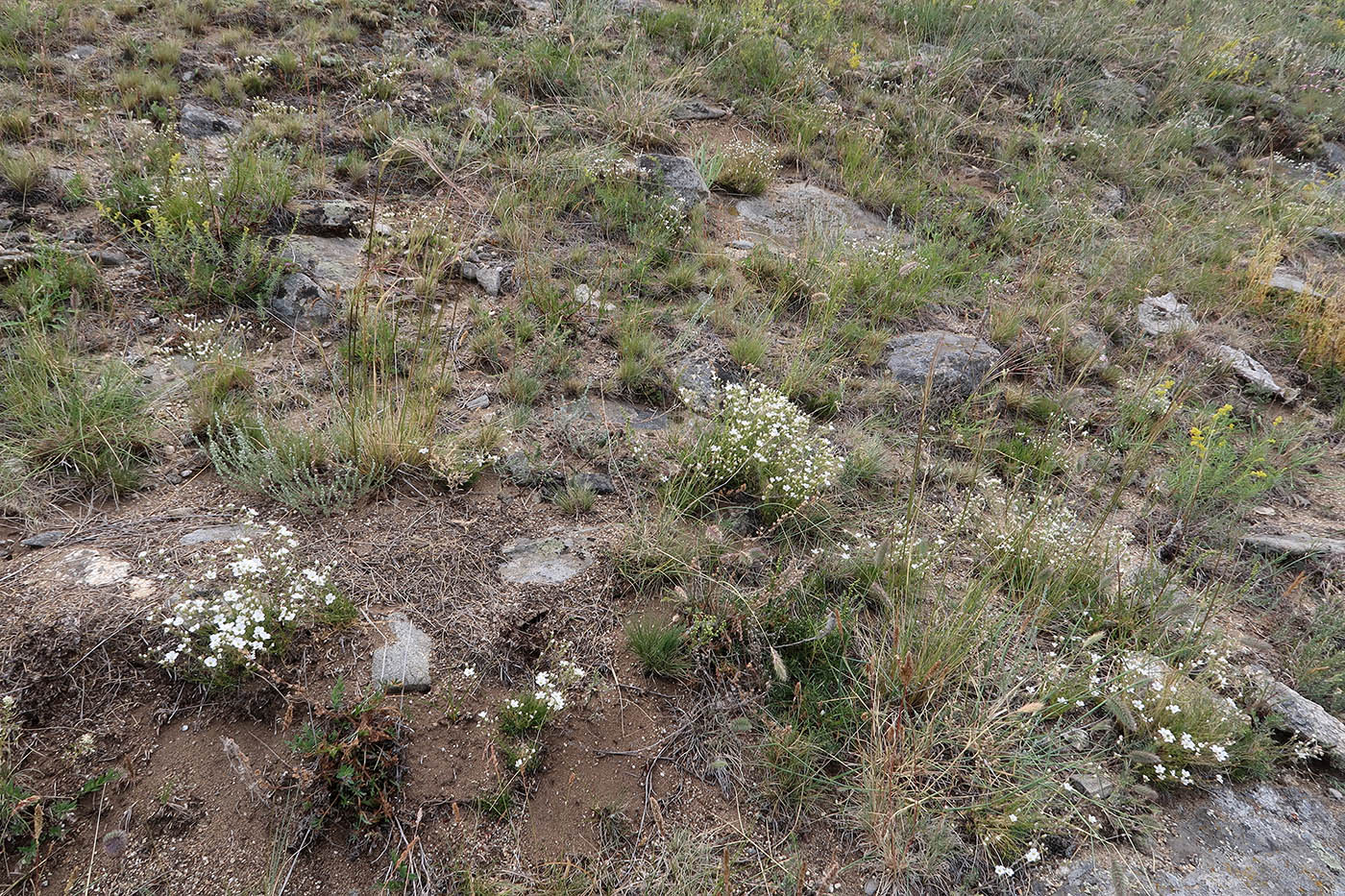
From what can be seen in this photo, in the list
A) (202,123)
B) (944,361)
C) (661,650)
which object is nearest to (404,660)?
(661,650)

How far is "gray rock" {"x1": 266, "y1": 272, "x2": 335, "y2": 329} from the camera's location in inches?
173

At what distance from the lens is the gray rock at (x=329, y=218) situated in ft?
16.5

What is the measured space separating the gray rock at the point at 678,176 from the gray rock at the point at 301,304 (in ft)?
9.16

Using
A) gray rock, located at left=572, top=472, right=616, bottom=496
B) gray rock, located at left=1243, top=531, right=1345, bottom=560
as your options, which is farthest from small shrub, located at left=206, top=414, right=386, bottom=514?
gray rock, located at left=1243, top=531, right=1345, bottom=560

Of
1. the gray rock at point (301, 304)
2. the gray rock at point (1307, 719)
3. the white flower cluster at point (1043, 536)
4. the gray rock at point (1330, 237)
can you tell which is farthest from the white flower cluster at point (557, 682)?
the gray rock at point (1330, 237)

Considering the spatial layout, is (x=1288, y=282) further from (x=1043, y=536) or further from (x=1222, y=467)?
(x=1043, y=536)

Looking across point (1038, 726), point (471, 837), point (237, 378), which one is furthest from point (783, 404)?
point (237, 378)

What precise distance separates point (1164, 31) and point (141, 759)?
1254 centimetres

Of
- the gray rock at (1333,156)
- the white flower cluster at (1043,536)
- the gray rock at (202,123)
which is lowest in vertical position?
the white flower cluster at (1043,536)

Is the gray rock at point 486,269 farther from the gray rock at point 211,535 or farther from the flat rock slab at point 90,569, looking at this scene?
the flat rock slab at point 90,569

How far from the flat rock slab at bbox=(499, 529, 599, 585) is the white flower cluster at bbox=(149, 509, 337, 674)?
774mm

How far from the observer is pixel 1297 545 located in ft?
14.2

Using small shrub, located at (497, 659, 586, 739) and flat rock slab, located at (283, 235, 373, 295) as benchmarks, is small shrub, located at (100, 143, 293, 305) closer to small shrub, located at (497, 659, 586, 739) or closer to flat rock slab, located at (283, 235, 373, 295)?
flat rock slab, located at (283, 235, 373, 295)

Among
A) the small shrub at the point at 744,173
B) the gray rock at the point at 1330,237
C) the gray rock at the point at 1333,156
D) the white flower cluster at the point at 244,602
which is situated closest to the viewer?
the white flower cluster at the point at 244,602
